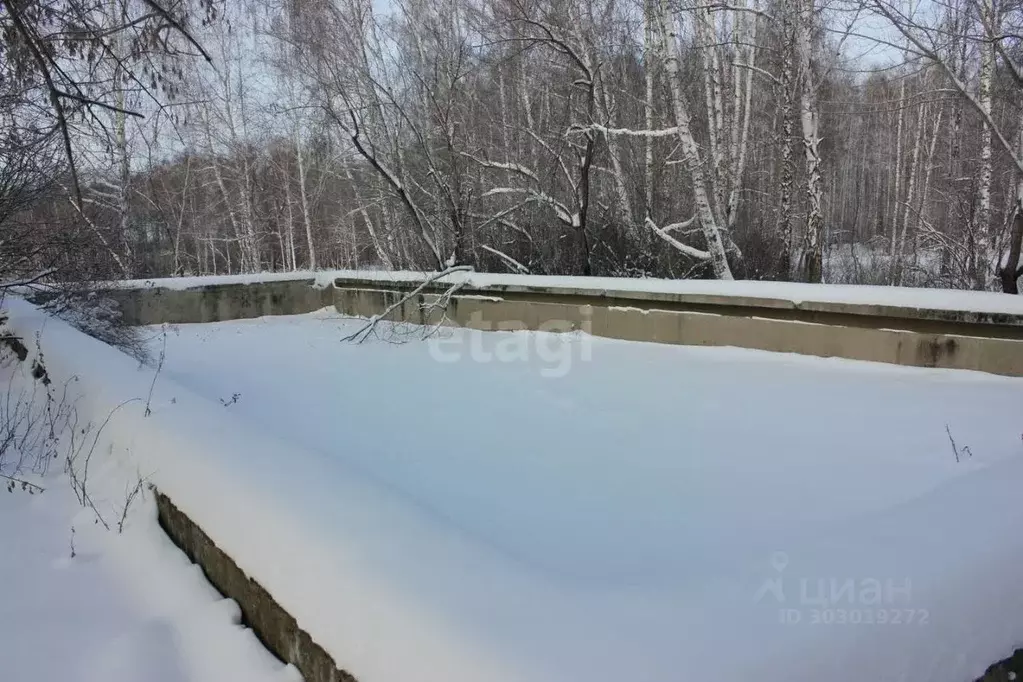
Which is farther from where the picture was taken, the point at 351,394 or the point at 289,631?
the point at 351,394

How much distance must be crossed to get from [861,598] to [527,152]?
549 inches

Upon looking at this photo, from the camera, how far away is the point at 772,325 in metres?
6.42

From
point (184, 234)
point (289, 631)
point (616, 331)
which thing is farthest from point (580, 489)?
point (184, 234)

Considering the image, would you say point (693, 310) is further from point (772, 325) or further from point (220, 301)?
point (220, 301)

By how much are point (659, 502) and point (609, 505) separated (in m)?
0.27

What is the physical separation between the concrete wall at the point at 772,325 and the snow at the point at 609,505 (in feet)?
0.61

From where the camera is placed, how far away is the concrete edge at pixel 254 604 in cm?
197

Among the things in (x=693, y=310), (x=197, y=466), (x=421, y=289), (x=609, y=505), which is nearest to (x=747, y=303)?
(x=693, y=310)

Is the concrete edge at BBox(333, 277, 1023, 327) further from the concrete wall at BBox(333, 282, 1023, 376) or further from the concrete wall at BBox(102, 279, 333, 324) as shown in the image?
the concrete wall at BBox(102, 279, 333, 324)

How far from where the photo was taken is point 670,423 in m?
4.88

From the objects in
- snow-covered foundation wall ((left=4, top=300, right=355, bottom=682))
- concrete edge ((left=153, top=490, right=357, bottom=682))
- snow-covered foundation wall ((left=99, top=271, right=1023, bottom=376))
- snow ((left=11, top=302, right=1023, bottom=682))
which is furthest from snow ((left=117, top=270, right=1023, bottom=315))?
concrete edge ((left=153, top=490, right=357, bottom=682))

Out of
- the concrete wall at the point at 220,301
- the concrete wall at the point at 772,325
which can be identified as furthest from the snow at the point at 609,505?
the concrete wall at the point at 220,301

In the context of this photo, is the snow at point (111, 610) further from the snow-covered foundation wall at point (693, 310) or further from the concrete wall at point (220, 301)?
the concrete wall at point (220, 301)

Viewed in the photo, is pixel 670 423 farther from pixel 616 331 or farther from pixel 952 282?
pixel 952 282
